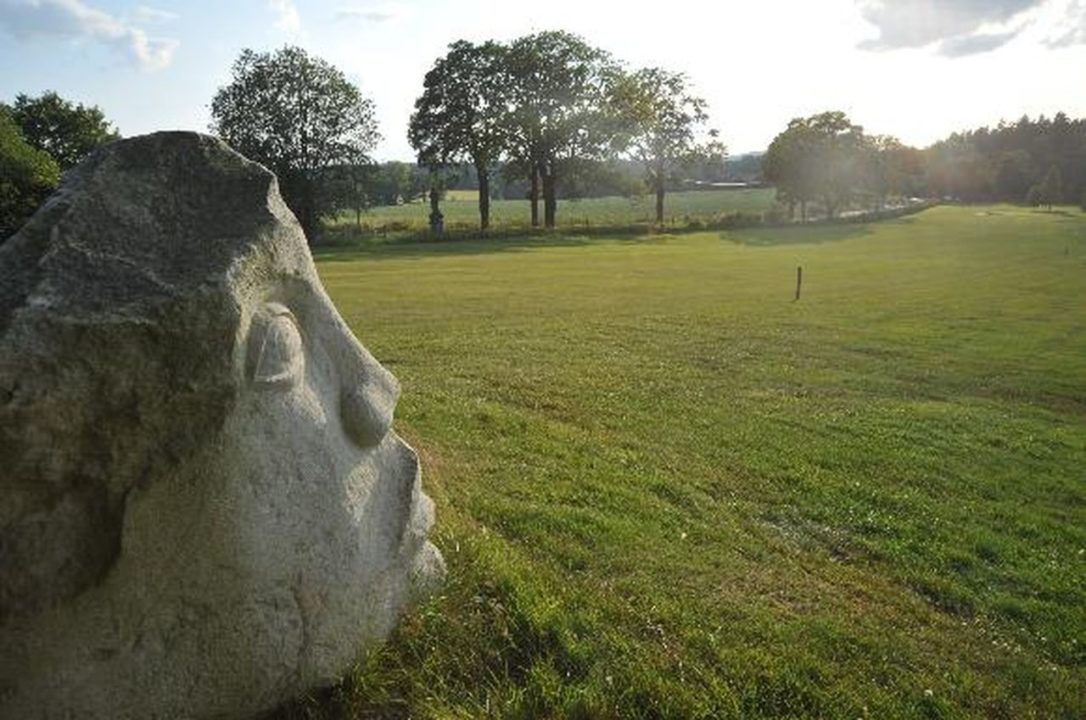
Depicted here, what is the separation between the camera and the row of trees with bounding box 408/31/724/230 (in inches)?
3191

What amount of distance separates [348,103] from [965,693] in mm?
78109

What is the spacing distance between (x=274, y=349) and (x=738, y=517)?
711cm

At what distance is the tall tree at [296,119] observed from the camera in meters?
75.2

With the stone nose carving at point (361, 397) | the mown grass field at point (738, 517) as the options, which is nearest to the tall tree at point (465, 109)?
the mown grass field at point (738, 517)

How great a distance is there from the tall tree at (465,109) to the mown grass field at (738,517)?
54644mm

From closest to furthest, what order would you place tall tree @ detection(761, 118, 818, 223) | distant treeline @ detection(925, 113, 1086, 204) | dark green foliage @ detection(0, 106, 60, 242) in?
dark green foliage @ detection(0, 106, 60, 242) → tall tree @ detection(761, 118, 818, 223) → distant treeline @ detection(925, 113, 1086, 204)

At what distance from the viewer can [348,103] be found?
259 ft

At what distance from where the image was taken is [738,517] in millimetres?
10914

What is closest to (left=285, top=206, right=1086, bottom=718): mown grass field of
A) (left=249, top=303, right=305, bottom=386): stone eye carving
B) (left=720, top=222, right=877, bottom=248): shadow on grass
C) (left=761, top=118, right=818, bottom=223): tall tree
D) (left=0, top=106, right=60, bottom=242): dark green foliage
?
(left=249, top=303, right=305, bottom=386): stone eye carving

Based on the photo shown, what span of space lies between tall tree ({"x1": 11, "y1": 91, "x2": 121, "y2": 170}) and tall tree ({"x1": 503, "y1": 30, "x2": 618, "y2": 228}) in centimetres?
3284

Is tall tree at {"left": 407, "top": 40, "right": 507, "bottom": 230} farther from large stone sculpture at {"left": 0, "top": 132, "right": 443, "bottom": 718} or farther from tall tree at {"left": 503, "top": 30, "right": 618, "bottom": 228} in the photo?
large stone sculpture at {"left": 0, "top": 132, "right": 443, "bottom": 718}

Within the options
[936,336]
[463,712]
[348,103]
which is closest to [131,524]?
[463,712]

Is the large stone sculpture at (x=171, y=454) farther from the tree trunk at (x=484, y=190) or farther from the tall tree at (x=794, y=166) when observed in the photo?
the tall tree at (x=794, y=166)

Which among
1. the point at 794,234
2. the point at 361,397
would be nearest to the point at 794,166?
the point at 794,234
